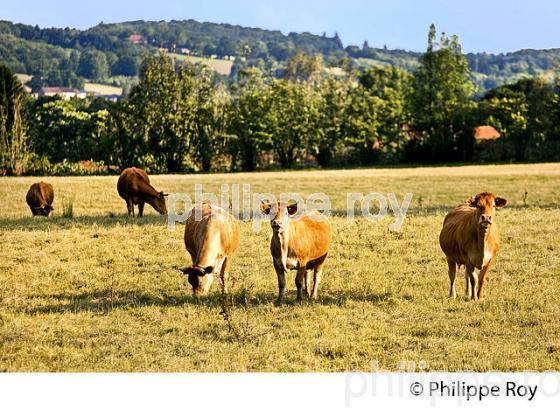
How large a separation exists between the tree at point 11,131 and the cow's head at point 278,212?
117 feet

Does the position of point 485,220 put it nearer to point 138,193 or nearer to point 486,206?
point 486,206

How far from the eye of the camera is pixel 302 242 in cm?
1217

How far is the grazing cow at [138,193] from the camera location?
74.6ft

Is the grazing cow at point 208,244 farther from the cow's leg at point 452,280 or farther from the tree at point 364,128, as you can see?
the tree at point 364,128

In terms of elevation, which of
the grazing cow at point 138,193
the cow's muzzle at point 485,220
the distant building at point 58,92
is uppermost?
the distant building at point 58,92

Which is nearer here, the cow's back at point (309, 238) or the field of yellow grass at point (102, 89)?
the cow's back at point (309, 238)

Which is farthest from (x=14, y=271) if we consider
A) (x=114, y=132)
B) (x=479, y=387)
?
(x=114, y=132)

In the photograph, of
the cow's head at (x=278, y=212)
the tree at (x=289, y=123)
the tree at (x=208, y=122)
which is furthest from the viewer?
the tree at (x=289, y=123)

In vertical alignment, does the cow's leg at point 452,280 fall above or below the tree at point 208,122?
below

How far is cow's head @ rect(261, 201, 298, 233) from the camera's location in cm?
1146

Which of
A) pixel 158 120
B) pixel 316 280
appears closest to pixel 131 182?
pixel 316 280

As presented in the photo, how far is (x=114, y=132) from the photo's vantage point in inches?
2151

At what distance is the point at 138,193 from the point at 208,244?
11161 millimetres

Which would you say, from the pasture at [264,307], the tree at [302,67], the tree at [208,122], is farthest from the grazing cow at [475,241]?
the tree at [302,67]
